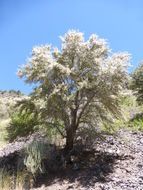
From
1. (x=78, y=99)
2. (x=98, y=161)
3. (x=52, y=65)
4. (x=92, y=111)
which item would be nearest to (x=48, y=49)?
(x=52, y=65)

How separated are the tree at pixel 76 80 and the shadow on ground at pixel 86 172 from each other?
988 mm

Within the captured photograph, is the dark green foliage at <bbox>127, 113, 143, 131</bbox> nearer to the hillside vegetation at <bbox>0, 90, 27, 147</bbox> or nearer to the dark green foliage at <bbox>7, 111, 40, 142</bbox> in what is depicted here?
the dark green foliage at <bbox>7, 111, 40, 142</bbox>

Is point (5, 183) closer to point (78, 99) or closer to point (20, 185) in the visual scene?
point (20, 185)

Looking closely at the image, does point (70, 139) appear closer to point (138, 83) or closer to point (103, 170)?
point (103, 170)

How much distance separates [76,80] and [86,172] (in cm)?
283

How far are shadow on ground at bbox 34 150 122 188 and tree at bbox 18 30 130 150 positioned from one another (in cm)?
99

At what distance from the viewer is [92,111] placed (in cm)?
774

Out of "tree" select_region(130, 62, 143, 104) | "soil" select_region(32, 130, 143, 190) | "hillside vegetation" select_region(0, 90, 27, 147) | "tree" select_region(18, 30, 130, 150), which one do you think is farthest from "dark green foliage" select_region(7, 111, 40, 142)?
"tree" select_region(130, 62, 143, 104)

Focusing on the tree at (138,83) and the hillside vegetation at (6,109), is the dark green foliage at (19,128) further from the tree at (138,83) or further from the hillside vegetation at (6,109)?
the tree at (138,83)

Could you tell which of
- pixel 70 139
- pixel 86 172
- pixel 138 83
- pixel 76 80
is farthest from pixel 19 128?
pixel 138 83

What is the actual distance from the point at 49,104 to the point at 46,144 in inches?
69.4

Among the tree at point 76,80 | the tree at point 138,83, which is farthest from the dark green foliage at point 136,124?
the tree at point 138,83

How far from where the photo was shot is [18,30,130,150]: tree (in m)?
6.71

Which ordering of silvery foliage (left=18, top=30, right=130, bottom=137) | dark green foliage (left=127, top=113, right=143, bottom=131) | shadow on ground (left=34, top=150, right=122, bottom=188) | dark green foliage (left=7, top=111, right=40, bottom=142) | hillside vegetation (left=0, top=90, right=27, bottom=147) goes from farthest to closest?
dark green foliage (left=7, top=111, right=40, bottom=142) → dark green foliage (left=127, top=113, right=143, bottom=131) → hillside vegetation (left=0, top=90, right=27, bottom=147) → silvery foliage (left=18, top=30, right=130, bottom=137) → shadow on ground (left=34, top=150, right=122, bottom=188)
